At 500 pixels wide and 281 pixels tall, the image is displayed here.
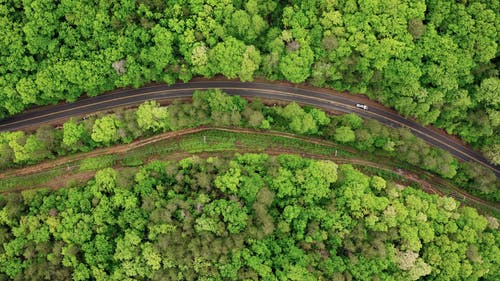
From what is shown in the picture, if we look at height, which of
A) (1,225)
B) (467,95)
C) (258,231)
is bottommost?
(1,225)

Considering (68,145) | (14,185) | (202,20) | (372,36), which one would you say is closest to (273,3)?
(202,20)

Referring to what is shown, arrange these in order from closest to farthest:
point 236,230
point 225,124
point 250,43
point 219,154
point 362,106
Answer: point 236,230 → point 250,43 → point 225,124 → point 219,154 → point 362,106

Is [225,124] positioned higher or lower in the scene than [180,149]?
higher

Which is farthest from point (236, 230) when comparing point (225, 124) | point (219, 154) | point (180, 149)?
point (180, 149)

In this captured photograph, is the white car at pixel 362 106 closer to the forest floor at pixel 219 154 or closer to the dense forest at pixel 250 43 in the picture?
the dense forest at pixel 250 43

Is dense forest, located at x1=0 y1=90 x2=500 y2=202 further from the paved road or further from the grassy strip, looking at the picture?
the paved road

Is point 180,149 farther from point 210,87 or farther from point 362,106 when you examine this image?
point 362,106

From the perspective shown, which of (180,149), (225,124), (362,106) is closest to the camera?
(225,124)

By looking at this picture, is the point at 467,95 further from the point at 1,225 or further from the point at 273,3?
the point at 1,225
